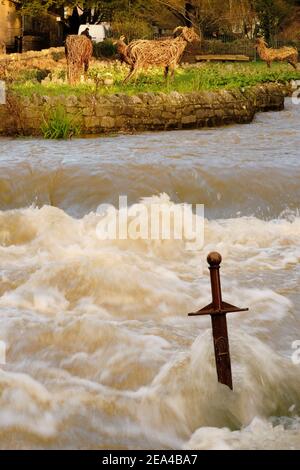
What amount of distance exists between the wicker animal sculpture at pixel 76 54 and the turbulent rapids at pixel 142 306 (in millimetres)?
6348

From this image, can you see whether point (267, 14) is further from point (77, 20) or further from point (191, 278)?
point (191, 278)

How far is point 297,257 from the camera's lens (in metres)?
→ 7.17

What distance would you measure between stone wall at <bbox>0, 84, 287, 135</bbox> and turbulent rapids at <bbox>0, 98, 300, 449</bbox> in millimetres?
2867

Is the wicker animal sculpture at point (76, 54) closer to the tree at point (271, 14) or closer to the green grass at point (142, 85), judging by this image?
the green grass at point (142, 85)

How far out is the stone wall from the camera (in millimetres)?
13703

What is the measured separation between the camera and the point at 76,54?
677 inches

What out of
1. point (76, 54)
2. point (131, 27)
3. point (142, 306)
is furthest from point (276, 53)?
point (142, 306)

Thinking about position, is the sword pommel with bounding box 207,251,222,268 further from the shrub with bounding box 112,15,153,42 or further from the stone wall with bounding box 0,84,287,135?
the shrub with bounding box 112,15,153,42

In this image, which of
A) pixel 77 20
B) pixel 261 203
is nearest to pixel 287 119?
pixel 261 203

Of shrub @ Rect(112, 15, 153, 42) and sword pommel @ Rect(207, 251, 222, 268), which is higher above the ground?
shrub @ Rect(112, 15, 153, 42)

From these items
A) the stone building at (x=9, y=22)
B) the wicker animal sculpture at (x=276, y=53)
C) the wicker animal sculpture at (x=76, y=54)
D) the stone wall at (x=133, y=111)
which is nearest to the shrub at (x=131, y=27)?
the stone building at (x=9, y=22)

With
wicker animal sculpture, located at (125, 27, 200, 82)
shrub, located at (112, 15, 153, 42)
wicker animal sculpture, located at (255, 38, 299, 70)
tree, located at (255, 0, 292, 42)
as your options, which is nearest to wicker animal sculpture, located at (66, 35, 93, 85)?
wicker animal sculpture, located at (125, 27, 200, 82)

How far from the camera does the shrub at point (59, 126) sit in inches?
518

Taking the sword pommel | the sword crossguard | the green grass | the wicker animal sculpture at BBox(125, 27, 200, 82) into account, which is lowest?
the green grass
